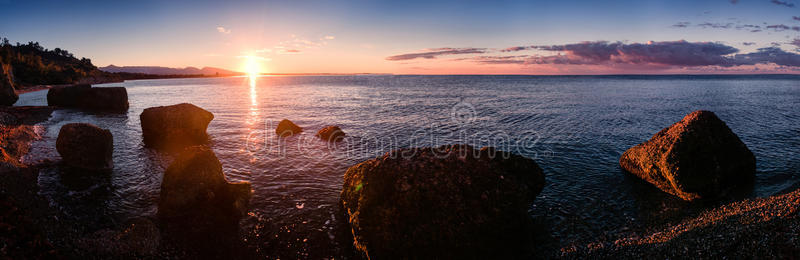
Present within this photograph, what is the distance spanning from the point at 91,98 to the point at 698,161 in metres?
64.1

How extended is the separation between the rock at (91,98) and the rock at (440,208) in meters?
49.1

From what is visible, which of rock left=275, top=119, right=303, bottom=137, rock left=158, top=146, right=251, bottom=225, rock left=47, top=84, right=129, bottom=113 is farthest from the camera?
rock left=47, top=84, right=129, bottom=113

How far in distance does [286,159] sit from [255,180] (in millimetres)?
3518

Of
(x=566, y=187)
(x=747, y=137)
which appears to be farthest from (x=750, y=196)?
(x=747, y=137)

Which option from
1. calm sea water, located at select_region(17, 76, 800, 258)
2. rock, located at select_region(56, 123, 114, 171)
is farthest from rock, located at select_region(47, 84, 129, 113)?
rock, located at select_region(56, 123, 114, 171)

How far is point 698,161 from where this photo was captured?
12891 mm

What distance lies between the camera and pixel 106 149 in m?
16.6

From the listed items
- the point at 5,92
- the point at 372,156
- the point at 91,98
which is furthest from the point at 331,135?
the point at 5,92

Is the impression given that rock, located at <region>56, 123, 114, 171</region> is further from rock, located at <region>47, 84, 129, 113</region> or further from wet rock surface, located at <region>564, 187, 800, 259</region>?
rock, located at <region>47, 84, 129, 113</region>

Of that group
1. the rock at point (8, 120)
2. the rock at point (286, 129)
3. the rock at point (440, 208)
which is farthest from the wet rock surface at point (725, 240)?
the rock at point (8, 120)

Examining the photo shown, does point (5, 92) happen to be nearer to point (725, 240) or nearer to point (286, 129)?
point (286, 129)

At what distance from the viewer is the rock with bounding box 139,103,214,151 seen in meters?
22.3

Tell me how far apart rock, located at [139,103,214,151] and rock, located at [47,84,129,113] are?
27.3 m

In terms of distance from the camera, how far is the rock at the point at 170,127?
73.3 feet
